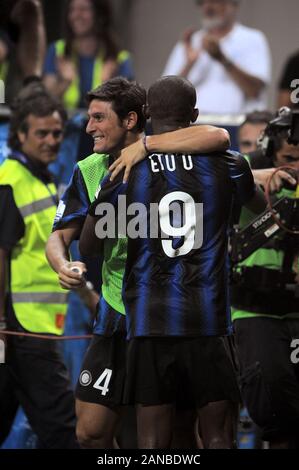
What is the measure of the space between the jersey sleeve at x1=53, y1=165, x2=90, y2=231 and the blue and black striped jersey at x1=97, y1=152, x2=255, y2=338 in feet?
1.19

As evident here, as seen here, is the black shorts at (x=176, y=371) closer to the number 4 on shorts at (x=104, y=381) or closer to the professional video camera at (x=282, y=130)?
the number 4 on shorts at (x=104, y=381)

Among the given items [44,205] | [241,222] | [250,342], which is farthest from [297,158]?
[44,205]

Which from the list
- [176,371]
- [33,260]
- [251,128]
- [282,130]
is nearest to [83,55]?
[251,128]

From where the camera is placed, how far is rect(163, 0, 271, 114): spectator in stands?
31.3 feet

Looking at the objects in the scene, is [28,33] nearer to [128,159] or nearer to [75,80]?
[75,80]

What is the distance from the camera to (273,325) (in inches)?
249

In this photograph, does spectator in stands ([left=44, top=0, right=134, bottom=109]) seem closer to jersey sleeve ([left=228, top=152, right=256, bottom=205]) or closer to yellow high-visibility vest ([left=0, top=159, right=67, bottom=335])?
yellow high-visibility vest ([left=0, top=159, right=67, bottom=335])

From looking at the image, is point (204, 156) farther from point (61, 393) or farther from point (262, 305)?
point (61, 393)

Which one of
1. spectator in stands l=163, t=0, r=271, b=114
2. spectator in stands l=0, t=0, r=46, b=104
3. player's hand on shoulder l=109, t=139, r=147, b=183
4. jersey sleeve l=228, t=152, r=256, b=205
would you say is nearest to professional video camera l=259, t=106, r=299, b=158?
jersey sleeve l=228, t=152, r=256, b=205

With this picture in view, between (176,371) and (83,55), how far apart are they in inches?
199

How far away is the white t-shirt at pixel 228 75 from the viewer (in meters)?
9.55

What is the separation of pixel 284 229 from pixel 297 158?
0.46 m

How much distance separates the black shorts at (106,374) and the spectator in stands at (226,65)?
429 centimetres
